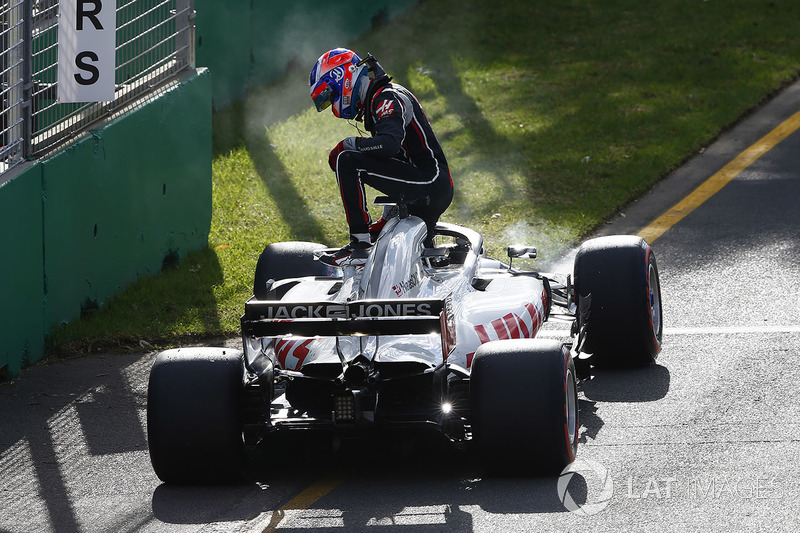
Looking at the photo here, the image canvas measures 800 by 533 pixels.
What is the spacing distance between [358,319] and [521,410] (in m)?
0.93

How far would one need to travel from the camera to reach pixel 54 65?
373 inches

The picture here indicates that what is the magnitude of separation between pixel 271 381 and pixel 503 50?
11.7 metres

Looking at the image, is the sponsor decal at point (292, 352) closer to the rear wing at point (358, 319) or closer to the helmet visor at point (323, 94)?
the rear wing at point (358, 319)

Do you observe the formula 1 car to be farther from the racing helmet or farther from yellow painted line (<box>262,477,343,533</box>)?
the racing helmet

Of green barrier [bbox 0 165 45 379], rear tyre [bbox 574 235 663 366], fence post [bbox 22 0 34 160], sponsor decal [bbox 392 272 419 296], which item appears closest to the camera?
sponsor decal [bbox 392 272 419 296]

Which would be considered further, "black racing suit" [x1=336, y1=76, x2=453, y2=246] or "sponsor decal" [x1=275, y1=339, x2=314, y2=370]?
"black racing suit" [x1=336, y1=76, x2=453, y2=246]

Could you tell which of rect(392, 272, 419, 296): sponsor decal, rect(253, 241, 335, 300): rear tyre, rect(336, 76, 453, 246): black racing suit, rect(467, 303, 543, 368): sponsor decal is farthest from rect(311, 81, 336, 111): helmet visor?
rect(467, 303, 543, 368): sponsor decal

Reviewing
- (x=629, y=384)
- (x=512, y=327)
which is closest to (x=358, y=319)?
(x=512, y=327)

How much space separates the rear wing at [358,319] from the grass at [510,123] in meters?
3.17

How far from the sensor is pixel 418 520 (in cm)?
597

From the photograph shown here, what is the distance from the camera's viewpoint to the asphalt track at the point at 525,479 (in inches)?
237

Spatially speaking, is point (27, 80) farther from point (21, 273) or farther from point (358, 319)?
point (358, 319)

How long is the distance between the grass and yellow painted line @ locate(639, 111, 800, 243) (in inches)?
20.2

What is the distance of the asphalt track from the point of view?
6012 millimetres
